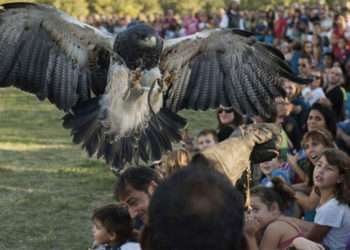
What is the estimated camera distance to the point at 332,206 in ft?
13.1

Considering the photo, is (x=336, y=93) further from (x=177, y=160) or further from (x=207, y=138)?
(x=177, y=160)

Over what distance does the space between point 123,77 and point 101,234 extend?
137cm

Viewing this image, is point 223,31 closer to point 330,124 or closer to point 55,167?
point 330,124

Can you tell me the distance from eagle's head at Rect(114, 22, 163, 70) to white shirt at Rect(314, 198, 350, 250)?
1.43 metres

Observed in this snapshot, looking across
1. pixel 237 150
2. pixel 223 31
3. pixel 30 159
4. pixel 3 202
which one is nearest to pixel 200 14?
pixel 30 159

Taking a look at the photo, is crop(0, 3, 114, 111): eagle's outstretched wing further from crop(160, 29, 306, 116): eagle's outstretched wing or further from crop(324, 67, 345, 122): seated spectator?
crop(324, 67, 345, 122): seated spectator

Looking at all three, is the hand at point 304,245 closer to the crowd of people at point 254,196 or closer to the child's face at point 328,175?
the crowd of people at point 254,196

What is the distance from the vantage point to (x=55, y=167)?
938 centimetres

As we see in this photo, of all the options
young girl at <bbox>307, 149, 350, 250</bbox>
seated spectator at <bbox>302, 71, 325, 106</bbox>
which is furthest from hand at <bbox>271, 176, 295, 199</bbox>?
seated spectator at <bbox>302, 71, 325, 106</bbox>

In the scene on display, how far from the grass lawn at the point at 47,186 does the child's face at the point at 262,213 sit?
2.52 m

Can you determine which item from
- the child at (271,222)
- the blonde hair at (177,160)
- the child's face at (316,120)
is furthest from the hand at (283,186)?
the child's face at (316,120)

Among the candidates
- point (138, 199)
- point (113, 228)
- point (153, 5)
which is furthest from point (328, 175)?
point (153, 5)

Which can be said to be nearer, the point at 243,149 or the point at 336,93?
the point at 243,149

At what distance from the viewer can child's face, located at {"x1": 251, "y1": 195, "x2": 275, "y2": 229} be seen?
3871 mm
